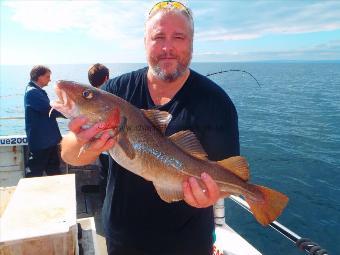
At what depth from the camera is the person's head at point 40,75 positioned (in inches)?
316

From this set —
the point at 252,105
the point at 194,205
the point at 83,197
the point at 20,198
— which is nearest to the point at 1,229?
the point at 20,198

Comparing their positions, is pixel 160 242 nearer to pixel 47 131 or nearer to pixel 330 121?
pixel 47 131

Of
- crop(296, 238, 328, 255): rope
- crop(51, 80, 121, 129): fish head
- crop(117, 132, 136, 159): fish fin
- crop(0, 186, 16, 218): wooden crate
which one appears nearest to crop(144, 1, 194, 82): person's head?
crop(51, 80, 121, 129): fish head

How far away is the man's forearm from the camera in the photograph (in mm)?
2877

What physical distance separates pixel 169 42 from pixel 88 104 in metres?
0.93

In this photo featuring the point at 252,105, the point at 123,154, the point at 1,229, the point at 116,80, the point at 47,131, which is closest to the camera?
the point at 1,229

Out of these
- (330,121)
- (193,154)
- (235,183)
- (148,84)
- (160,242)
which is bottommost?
(330,121)

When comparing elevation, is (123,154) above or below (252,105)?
above

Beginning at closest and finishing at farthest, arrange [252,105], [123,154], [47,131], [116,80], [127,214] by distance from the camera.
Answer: [123,154]
[127,214]
[116,80]
[47,131]
[252,105]

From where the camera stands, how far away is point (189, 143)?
2881 millimetres

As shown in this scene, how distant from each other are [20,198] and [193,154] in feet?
5.25

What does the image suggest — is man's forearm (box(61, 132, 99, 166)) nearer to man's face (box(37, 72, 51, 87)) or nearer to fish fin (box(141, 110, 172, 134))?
fish fin (box(141, 110, 172, 134))

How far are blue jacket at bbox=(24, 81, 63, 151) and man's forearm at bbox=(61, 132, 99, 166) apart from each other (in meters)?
4.80

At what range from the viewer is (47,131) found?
26.0 ft
